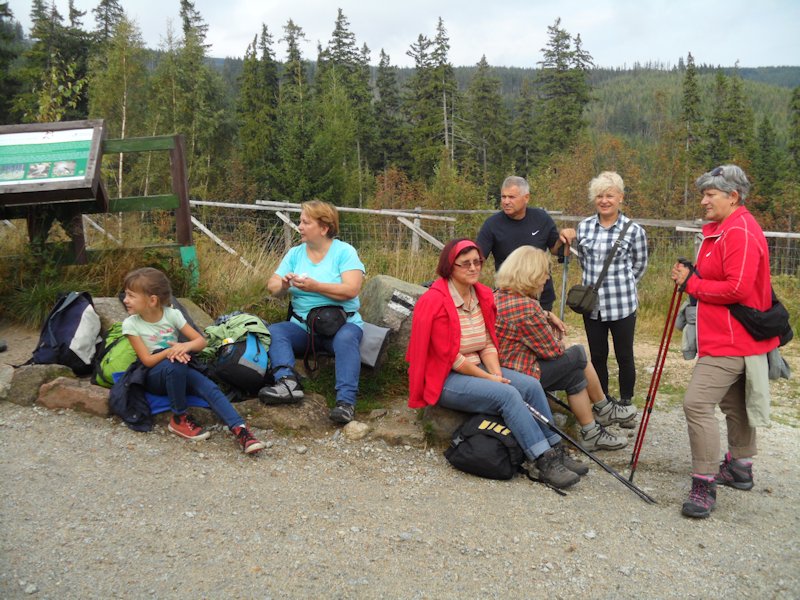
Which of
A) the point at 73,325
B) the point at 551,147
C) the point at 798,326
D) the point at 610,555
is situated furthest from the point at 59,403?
the point at 551,147

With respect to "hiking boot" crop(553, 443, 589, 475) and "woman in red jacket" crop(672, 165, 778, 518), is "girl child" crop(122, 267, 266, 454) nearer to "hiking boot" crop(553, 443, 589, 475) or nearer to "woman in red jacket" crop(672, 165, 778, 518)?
"hiking boot" crop(553, 443, 589, 475)

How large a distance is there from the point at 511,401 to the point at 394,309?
155cm

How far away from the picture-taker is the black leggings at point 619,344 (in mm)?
4160

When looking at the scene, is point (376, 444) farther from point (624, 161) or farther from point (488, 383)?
point (624, 161)

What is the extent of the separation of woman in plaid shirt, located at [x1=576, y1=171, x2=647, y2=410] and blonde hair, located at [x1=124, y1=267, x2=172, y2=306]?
2.44 meters

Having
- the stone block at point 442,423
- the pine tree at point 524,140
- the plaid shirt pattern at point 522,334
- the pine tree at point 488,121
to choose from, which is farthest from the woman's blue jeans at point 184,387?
the pine tree at point 524,140

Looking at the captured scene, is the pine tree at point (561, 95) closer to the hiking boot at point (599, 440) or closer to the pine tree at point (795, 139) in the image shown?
the pine tree at point (795, 139)

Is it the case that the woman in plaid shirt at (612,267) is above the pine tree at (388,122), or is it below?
below

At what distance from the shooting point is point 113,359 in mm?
3902

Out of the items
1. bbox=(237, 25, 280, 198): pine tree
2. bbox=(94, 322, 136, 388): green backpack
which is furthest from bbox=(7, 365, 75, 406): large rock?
bbox=(237, 25, 280, 198): pine tree

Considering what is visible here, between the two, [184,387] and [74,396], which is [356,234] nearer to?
[74,396]

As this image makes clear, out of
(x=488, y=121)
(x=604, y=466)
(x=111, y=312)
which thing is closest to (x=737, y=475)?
(x=604, y=466)

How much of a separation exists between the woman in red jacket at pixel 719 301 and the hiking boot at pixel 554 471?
522 millimetres

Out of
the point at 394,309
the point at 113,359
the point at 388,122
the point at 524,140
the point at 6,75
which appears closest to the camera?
the point at 113,359
